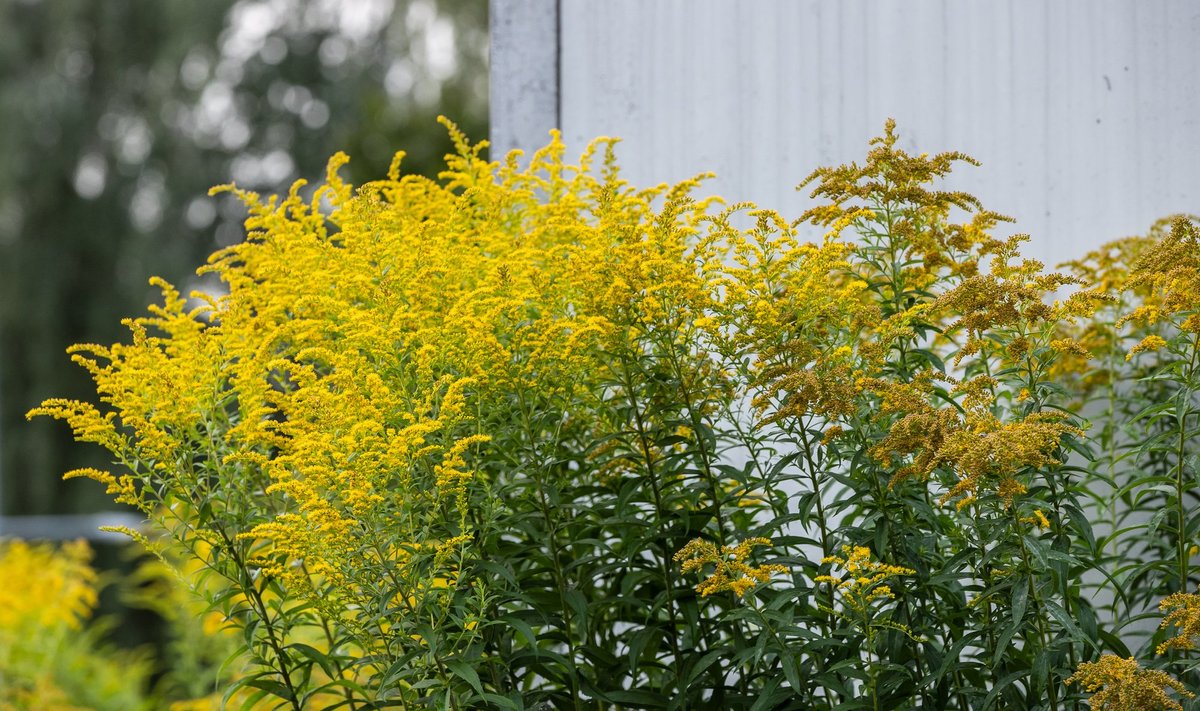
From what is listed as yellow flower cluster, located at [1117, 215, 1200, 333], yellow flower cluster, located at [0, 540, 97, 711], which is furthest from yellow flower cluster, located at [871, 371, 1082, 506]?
yellow flower cluster, located at [0, 540, 97, 711]

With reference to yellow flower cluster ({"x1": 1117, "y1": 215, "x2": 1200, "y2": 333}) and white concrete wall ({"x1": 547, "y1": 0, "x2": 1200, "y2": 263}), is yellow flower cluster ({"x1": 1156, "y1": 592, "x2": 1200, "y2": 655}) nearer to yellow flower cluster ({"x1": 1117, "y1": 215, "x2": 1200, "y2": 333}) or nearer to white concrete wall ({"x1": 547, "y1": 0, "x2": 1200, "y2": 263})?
yellow flower cluster ({"x1": 1117, "y1": 215, "x2": 1200, "y2": 333})

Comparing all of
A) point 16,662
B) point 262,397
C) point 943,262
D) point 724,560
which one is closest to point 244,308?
point 262,397

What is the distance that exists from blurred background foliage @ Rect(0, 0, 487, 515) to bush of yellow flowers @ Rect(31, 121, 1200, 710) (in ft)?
31.8

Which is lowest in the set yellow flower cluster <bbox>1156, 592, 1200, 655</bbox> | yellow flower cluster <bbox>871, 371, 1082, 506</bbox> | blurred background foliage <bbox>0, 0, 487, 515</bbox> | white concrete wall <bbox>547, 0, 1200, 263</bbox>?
yellow flower cluster <bbox>1156, 592, 1200, 655</bbox>

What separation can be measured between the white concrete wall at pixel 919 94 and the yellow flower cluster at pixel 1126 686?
2026mm

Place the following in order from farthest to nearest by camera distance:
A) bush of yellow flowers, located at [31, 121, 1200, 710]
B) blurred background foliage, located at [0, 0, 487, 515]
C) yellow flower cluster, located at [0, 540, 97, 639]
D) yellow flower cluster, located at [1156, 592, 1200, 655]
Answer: blurred background foliage, located at [0, 0, 487, 515] → yellow flower cluster, located at [0, 540, 97, 639] → bush of yellow flowers, located at [31, 121, 1200, 710] → yellow flower cluster, located at [1156, 592, 1200, 655]

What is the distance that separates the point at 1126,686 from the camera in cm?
229

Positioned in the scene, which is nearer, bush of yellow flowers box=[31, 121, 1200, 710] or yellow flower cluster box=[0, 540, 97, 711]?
bush of yellow flowers box=[31, 121, 1200, 710]

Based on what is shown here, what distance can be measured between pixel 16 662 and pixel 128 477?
2972 millimetres

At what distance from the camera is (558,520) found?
2.96 metres

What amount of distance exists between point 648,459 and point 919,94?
1993 millimetres

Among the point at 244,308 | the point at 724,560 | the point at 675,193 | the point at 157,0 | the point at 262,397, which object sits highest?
the point at 157,0

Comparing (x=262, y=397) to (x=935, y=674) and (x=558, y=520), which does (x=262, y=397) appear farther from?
(x=935, y=674)

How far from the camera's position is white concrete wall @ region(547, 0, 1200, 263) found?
4.01 m
